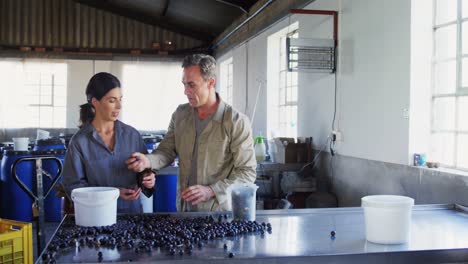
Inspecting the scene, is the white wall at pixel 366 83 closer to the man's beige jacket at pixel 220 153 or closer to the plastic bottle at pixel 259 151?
the plastic bottle at pixel 259 151

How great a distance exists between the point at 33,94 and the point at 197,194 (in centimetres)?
855

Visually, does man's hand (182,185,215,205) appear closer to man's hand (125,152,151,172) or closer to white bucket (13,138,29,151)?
man's hand (125,152,151,172)

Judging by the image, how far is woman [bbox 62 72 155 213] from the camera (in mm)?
2031

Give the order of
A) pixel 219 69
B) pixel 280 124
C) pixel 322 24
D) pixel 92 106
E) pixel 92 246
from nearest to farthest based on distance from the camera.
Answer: pixel 92 246
pixel 92 106
pixel 322 24
pixel 280 124
pixel 219 69

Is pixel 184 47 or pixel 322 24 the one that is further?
pixel 184 47

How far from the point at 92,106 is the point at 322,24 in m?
2.36

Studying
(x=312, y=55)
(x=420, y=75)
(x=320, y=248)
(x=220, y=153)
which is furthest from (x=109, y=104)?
(x=312, y=55)

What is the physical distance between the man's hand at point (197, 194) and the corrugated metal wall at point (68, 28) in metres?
8.18

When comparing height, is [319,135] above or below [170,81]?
below

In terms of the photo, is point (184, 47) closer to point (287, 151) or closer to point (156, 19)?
point (156, 19)

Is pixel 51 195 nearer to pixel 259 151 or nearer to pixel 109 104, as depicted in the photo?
pixel 259 151

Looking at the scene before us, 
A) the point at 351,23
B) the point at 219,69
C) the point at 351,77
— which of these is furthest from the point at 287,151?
the point at 219,69

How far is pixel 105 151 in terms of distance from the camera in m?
2.09

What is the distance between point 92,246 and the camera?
57.0 inches
